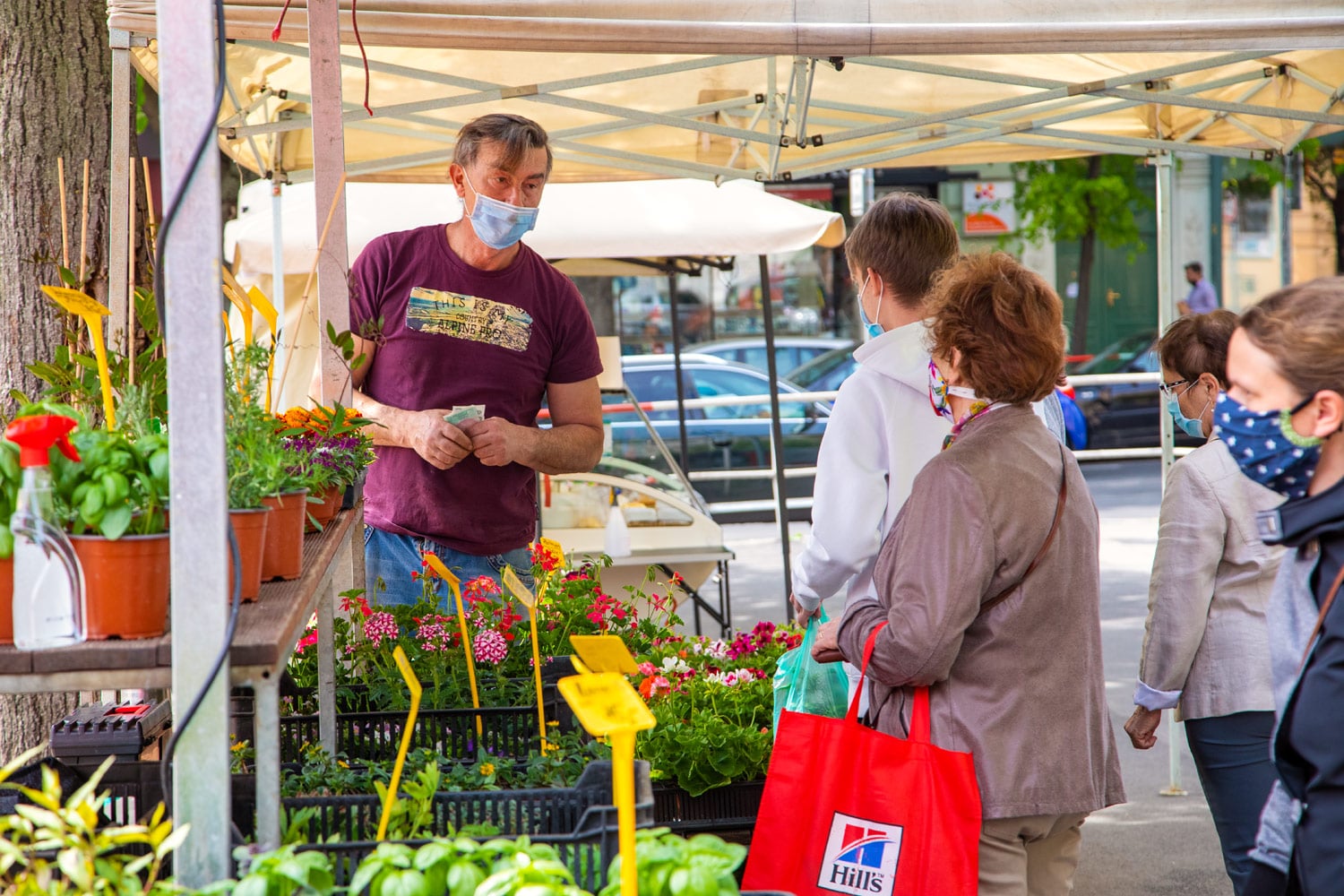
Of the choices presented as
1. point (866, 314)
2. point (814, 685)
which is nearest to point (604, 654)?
point (814, 685)

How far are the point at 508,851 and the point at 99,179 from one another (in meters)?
2.98

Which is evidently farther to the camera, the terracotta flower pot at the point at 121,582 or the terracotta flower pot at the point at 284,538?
the terracotta flower pot at the point at 284,538

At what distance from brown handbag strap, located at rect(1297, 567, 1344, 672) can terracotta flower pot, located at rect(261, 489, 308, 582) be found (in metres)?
1.37

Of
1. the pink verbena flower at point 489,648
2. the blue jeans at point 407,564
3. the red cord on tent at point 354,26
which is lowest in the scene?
the pink verbena flower at point 489,648

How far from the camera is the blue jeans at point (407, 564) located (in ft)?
10.9

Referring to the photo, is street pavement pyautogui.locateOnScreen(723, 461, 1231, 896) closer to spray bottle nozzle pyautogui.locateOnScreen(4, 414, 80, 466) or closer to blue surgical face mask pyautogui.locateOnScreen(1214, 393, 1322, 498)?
blue surgical face mask pyautogui.locateOnScreen(1214, 393, 1322, 498)

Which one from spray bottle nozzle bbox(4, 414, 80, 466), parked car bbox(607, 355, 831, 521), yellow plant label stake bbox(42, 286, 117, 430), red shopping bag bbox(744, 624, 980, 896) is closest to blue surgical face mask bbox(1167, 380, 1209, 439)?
red shopping bag bbox(744, 624, 980, 896)

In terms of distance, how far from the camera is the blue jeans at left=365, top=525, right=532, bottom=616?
3328mm

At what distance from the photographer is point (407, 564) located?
11.0ft

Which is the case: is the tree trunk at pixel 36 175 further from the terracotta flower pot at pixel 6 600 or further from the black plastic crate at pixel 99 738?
the terracotta flower pot at pixel 6 600

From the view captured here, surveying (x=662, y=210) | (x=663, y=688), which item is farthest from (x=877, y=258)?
(x=662, y=210)

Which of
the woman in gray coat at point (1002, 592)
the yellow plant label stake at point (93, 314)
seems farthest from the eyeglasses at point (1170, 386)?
the yellow plant label stake at point (93, 314)

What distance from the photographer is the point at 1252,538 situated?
2.99m

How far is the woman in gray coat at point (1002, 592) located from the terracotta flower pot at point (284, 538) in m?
1.00
